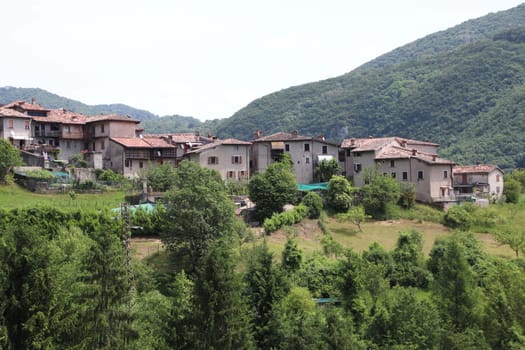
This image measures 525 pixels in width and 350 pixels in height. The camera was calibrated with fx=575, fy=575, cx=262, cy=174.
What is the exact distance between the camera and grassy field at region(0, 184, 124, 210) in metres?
48.5

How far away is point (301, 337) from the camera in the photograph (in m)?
27.6

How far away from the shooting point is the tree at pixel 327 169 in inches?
2640

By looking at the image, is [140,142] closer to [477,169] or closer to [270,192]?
[270,192]

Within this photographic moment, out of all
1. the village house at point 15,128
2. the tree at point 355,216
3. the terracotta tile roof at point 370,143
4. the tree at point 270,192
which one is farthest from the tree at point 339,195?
the village house at point 15,128

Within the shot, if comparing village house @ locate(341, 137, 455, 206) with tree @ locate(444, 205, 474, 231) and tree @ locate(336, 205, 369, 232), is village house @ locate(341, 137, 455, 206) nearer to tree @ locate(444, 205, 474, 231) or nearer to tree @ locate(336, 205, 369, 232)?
tree @ locate(444, 205, 474, 231)

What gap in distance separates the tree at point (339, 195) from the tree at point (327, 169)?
8.34 metres

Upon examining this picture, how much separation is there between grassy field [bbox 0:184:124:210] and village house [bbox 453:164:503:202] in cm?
3943

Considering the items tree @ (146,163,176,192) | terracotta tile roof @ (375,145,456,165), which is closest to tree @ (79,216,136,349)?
tree @ (146,163,176,192)

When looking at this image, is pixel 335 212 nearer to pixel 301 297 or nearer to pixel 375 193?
pixel 375 193

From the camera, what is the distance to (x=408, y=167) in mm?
63594

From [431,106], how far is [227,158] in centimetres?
8422

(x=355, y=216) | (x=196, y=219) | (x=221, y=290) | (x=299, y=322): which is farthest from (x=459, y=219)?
(x=221, y=290)

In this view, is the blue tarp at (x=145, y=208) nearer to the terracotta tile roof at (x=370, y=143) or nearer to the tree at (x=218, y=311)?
the tree at (x=218, y=311)

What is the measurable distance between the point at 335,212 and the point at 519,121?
6770 centimetres
